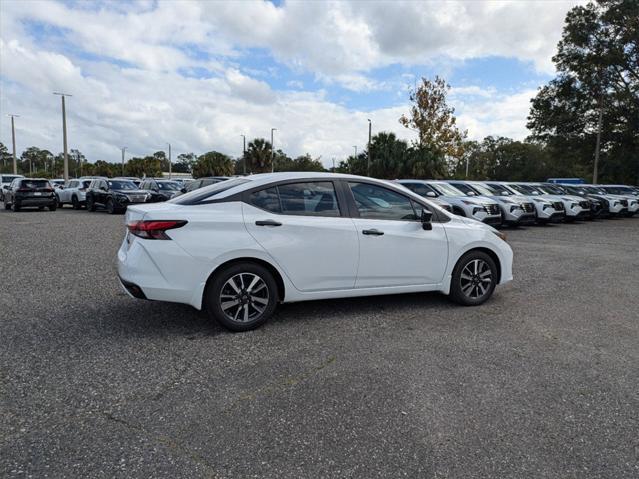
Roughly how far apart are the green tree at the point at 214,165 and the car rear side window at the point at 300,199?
65078 mm

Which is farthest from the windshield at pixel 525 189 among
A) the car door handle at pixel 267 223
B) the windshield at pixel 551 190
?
the car door handle at pixel 267 223

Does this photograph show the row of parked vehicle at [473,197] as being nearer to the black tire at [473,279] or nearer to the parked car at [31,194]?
the parked car at [31,194]

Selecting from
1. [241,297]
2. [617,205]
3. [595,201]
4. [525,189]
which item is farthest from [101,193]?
[617,205]

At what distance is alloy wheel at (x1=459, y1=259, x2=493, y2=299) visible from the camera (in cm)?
562

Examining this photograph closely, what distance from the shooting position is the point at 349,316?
5168 mm

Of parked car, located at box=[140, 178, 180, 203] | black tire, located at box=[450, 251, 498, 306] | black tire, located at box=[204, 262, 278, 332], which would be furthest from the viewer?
parked car, located at box=[140, 178, 180, 203]

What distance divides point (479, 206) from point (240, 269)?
38.1 ft

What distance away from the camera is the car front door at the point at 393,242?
16.5 ft

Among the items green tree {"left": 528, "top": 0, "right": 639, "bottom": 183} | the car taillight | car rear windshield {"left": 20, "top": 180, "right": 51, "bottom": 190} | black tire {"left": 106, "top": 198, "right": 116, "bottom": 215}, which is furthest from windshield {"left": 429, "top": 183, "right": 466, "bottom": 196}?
green tree {"left": 528, "top": 0, "right": 639, "bottom": 183}

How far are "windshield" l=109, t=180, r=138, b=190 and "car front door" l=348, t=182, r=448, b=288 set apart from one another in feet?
60.4

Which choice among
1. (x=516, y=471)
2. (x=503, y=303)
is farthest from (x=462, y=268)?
(x=516, y=471)

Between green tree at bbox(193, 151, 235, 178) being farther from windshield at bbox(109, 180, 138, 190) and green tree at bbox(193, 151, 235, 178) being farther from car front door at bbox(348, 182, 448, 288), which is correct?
car front door at bbox(348, 182, 448, 288)

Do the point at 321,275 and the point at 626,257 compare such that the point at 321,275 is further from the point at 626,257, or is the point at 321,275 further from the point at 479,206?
the point at 479,206

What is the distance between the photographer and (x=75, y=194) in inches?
939
